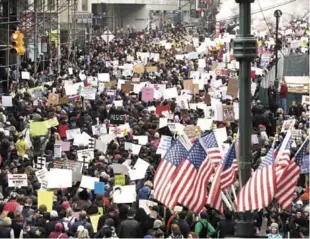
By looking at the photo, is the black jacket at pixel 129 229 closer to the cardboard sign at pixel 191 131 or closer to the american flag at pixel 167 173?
the american flag at pixel 167 173

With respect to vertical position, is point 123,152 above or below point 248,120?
below

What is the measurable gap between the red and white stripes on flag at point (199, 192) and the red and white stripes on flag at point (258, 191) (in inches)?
46.6

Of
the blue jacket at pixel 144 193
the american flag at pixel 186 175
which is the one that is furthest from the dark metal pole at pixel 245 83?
the blue jacket at pixel 144 193

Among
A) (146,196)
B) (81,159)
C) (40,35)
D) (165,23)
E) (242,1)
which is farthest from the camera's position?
(165,23)

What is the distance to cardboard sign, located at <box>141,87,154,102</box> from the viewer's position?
2975 centimetres

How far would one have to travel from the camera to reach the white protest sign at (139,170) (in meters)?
17.8

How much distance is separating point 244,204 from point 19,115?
650 inches

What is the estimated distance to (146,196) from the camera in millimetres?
16859

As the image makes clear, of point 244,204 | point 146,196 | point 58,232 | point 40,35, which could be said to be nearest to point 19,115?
point 146,196

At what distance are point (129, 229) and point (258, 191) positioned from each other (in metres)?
4.14

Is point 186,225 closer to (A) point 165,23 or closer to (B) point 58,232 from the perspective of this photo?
(B) point 58,232

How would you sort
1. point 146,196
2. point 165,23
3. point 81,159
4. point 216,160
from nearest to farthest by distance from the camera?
point 216,160 < point 146,196 < point 81,159 < point 165,23

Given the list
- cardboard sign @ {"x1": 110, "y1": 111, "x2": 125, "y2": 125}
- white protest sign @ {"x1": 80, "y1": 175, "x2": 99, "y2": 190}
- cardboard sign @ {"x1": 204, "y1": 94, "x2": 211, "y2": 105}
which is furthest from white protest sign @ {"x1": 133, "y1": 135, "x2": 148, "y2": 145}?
cardboard sign @ {"x1": 204, "y1": 94, "x2": 211, "y2": 105}

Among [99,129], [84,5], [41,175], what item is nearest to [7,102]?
[99,129]
